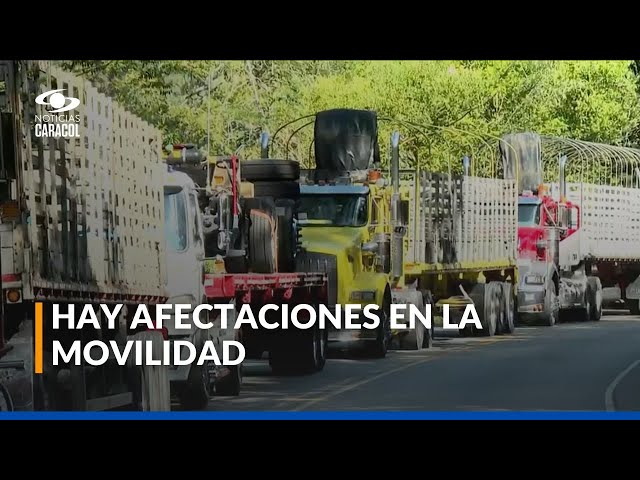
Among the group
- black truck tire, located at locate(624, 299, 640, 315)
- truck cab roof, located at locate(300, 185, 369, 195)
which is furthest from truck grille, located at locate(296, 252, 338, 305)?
black truck tire, located at locate(624, 299, 640, 315)

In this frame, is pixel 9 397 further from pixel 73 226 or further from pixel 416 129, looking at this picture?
pixel 416 129

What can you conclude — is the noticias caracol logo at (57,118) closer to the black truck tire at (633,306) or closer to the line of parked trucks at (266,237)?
the line of parked trucks at (266,237)

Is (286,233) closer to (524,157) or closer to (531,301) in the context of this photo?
(524,157)

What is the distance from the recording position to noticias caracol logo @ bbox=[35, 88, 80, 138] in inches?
540

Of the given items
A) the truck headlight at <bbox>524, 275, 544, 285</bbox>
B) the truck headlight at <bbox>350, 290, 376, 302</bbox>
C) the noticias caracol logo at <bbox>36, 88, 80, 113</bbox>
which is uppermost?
the noticias caracol logo at <bbox>36, 88, 80, 113</bbox>

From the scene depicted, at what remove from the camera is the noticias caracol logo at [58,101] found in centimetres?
1381

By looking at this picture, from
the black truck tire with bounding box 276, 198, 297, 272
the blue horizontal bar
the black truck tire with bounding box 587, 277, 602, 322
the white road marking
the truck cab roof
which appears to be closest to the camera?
the blue horizontal bar

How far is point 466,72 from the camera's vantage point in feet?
48.1

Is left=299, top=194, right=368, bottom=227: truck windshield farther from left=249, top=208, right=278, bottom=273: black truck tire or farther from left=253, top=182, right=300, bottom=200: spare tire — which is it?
left=249, top=208, right=278, bottom=273: black truck tire

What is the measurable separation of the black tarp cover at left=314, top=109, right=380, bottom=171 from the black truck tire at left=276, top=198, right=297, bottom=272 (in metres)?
0.40

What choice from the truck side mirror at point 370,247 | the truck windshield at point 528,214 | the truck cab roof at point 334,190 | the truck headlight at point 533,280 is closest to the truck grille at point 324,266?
the truck cab roof at point 334,190

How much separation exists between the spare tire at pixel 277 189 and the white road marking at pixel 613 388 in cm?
286

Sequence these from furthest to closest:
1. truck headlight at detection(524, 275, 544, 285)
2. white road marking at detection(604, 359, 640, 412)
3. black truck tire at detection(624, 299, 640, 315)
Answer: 1. truck headlight at detection(524, 275, 544, 285)
2. black truck tire at detection(624, 299, 640, 315)
3. white road marking at detection(604, 359, 640, 412)
